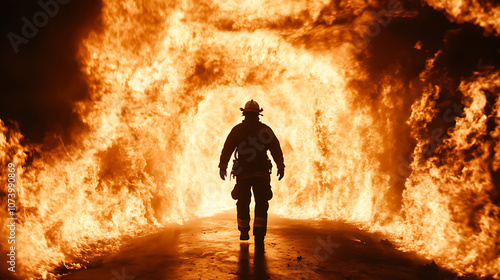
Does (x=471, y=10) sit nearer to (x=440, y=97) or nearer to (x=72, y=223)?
(x=440, y=97)

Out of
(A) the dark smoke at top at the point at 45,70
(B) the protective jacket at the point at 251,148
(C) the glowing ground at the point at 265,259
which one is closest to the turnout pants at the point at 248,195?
(B) the protective jacket at the point at 251,148

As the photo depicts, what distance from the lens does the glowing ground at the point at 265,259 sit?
348 centimetres

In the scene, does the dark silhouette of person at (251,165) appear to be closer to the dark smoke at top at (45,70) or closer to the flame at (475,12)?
the dark smoke at top at (45,70)

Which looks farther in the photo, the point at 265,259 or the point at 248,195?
the point at 248,195

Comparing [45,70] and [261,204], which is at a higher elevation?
[45,70]

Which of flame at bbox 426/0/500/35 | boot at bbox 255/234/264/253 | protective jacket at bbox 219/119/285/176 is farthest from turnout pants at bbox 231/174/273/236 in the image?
flame at bbox 426/0/500/35

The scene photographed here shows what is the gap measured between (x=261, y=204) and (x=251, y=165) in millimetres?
617

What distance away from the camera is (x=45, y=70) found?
429 centimetres

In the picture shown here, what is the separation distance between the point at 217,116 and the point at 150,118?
6.05 meters

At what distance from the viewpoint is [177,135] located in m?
8.39

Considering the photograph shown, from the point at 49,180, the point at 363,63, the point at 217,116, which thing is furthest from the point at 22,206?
the point at 217,116

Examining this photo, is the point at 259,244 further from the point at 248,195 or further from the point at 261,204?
the point at 248,195
